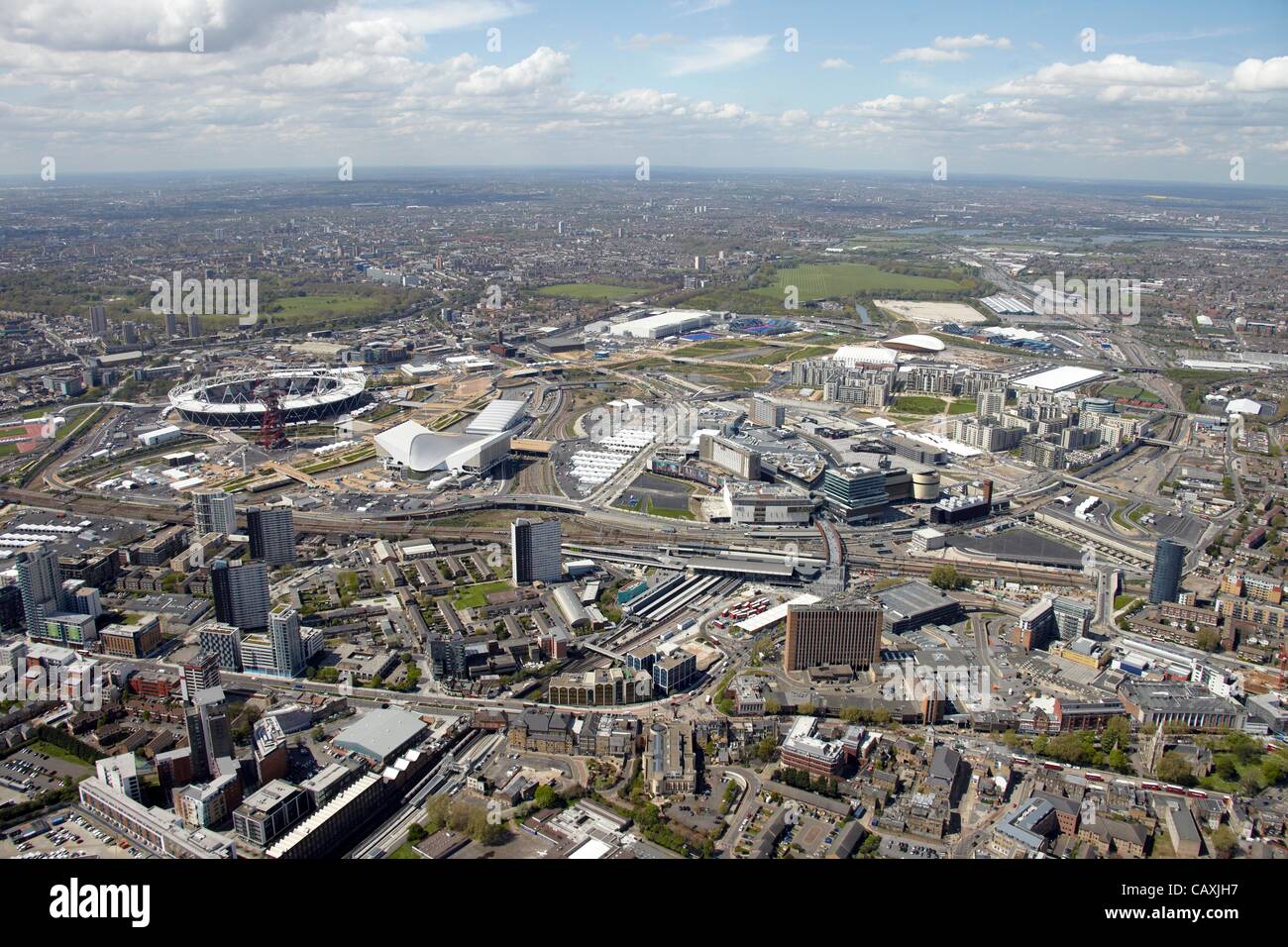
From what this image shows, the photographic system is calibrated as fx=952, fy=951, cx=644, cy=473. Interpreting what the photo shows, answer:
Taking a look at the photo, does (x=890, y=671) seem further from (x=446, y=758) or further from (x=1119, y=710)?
(x=446, y=758)

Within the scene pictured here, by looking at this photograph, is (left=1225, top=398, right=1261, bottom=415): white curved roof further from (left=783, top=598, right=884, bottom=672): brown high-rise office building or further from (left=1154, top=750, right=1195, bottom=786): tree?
(left=1154, top=750, right=1195, bottom=786): tree

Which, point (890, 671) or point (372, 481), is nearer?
point (890, 671)

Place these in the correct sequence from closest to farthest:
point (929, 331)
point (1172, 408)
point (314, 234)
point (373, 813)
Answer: point (373, 813) → point (1172, 408) → point (929, 331) → point (314, 234)

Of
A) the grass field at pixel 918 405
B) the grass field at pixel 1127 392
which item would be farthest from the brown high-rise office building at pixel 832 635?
the grass field at pixel 1127 392

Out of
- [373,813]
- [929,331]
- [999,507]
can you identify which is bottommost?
[373,813]

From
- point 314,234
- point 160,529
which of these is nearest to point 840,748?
point 160,529

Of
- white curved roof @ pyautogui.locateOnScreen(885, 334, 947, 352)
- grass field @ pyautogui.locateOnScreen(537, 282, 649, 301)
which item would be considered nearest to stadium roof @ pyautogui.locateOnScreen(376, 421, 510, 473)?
white curved roof @ pyautogui.locateOnScreen(885, 334, 947, 352)

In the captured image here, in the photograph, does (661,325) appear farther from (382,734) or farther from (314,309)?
(382,734)
